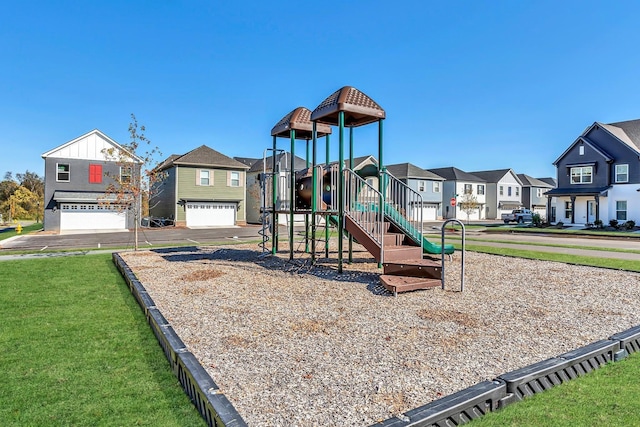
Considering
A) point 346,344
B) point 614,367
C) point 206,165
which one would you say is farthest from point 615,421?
point 206,165

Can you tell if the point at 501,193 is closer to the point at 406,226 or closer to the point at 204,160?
the point at 204,160

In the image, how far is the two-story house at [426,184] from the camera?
143ft

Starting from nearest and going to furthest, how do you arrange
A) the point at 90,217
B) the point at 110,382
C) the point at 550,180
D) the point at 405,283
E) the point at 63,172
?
1. the point at 110,382
2. the point at 405,283
3. the point at 63,172
4. the point at 90,217
5. the point at 550,180

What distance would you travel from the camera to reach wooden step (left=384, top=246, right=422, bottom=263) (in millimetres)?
7391

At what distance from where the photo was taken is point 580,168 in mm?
30156

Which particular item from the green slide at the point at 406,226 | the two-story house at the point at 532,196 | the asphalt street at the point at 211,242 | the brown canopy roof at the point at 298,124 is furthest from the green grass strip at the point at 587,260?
the two-story house at the point at 532,196

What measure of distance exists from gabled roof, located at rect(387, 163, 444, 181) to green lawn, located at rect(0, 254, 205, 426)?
3883 cm

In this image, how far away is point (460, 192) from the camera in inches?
1873

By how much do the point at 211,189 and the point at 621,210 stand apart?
3106 centimetres

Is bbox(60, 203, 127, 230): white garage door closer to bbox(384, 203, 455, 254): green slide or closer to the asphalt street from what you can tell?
the asphalt street

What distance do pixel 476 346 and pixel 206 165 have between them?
2903 centimetres

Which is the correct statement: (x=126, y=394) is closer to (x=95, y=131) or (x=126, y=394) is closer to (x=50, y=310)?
(x=50, y=310)

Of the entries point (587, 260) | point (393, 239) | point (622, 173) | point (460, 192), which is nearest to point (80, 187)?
point (393, 239)

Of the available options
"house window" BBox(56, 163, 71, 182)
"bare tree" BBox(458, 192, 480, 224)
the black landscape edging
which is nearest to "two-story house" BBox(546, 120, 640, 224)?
"bare tree" BBox(458, 192, 480, 224)
